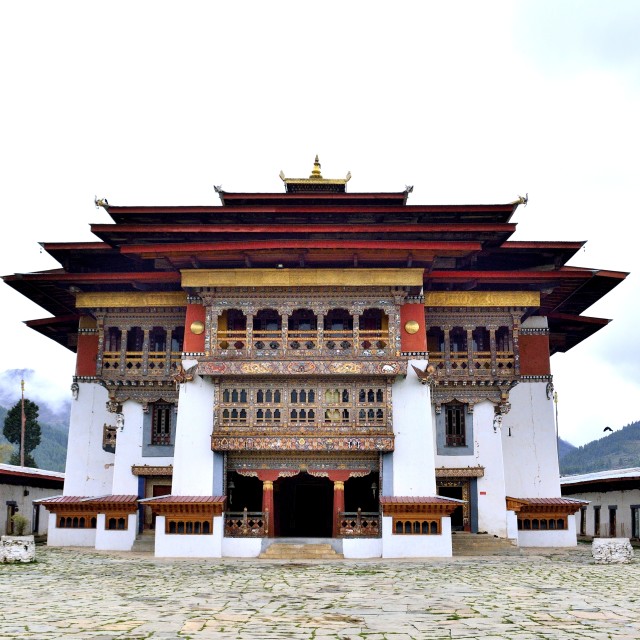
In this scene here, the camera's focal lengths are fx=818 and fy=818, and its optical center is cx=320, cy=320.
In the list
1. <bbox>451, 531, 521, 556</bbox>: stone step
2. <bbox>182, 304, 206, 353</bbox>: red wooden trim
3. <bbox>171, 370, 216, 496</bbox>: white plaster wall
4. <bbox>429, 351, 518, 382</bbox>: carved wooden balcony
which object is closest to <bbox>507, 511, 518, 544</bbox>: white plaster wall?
<bbox>451, 531, 521, 556</bbox>: stone step

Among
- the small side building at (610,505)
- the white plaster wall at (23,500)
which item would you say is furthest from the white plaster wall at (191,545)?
the small side building at (610,505)

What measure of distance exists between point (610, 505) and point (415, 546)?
14.6 metres

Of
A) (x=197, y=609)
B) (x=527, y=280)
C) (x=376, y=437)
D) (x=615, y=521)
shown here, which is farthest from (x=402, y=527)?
(x=615, y=521)

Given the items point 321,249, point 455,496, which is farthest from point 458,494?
point 321,249

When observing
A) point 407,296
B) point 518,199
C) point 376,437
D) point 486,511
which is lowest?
point 486,511

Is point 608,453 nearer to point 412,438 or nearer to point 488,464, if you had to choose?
point 488,464

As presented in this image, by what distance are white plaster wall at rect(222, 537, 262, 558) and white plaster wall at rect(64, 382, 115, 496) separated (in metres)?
6.65

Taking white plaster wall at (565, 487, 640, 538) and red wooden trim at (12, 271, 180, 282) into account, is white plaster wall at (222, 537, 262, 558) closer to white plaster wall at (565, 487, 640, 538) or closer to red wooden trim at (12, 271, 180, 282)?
red wooden trim at (12, 271, 180, 282)

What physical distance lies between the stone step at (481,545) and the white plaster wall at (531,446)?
277 cm

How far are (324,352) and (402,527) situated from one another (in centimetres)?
529

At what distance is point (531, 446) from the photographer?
27.0 metres

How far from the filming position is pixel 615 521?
3272 centimetres

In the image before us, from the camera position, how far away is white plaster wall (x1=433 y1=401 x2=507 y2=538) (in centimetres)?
2497

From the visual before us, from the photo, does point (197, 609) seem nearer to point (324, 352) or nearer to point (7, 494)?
point (324, 352)
